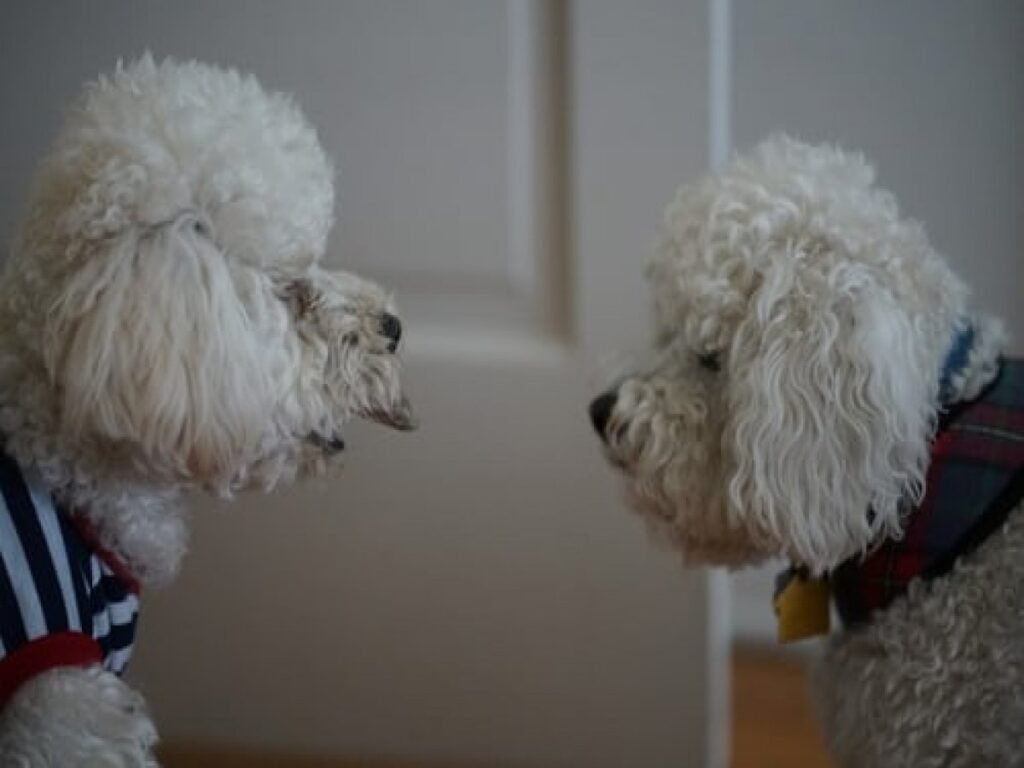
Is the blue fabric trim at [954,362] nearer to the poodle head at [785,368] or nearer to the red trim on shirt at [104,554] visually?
the poodle head at [785,368]

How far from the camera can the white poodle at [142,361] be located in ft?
3.59

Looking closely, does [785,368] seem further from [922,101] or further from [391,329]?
[922,101]

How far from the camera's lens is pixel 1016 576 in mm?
1189

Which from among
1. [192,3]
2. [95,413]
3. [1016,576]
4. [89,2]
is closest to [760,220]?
[1016,576]

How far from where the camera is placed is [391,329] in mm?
1282

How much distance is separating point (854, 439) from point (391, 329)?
39cm

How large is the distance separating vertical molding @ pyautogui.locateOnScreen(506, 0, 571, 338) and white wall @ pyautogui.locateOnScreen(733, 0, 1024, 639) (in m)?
0.32

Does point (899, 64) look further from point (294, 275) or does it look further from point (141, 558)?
point (141, 558)

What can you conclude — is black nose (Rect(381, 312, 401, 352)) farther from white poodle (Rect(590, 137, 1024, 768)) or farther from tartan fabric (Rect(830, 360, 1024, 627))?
tartan fabric (Rect(830, 360, 1024, 627))

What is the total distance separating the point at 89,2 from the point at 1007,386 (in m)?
1.02

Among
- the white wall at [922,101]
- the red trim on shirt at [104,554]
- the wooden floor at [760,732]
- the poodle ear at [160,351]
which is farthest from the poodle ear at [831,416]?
the wooden floor at [760,732]

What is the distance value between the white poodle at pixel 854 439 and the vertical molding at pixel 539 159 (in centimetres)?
27

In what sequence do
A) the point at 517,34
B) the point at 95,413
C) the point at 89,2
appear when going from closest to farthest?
the point at 95,413
the point at 517,34
the point at 89,2

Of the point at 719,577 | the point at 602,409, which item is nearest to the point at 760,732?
the point at 719,577
